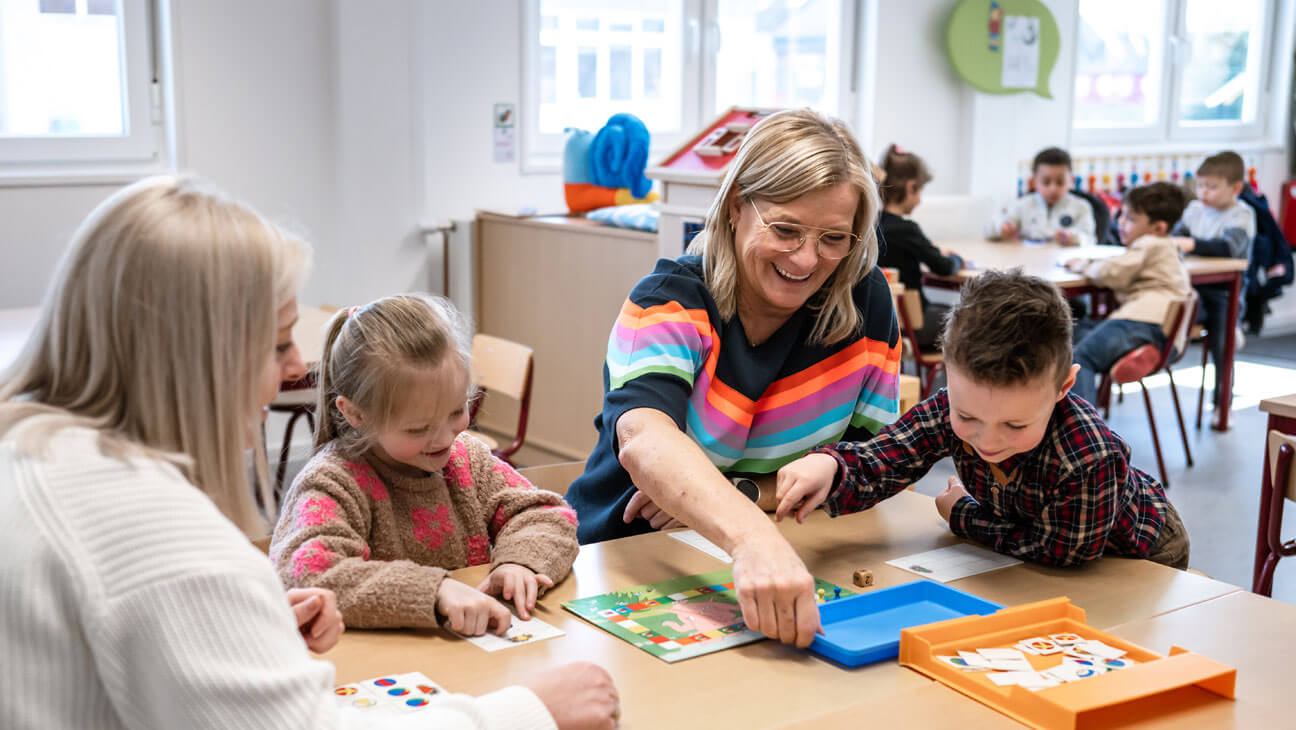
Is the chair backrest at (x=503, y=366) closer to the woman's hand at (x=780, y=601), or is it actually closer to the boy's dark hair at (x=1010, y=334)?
the boy's dark hair at (x=1010, y=334)

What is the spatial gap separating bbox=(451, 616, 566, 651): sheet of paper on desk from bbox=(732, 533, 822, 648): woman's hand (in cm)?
22

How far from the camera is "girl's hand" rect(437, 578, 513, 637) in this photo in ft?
4.46

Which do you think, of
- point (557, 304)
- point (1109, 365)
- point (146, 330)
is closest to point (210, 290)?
point (146, 330)

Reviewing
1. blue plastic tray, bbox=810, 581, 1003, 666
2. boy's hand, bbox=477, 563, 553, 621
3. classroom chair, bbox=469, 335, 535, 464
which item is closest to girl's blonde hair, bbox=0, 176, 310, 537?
boy's hand, bbox=477, 563, 553, 621

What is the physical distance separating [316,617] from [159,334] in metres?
0.40

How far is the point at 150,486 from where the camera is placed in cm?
85

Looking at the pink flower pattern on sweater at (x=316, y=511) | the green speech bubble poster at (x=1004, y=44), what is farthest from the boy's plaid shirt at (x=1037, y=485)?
the green speech bubble poster at (x=1004, y=44)

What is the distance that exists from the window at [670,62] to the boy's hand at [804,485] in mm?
3772

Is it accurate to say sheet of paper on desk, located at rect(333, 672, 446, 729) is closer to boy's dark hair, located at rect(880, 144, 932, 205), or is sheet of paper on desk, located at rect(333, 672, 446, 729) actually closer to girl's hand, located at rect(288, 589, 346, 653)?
girl's hand, located at rect(288, 589, 346, 653)

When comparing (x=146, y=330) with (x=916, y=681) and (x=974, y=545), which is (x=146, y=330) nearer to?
(x=916, y=681)

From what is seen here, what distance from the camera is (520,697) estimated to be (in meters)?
1.05

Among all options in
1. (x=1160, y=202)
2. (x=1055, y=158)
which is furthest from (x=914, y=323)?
(x=1055, y=158)

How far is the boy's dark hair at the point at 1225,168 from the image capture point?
256 inches

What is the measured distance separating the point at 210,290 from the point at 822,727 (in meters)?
0.68
